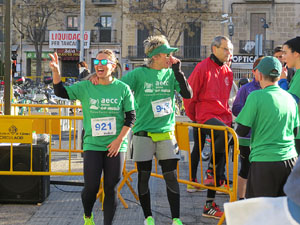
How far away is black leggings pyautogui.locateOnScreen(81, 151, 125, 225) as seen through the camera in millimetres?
4402

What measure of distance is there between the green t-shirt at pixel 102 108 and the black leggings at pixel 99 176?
81 millimetres

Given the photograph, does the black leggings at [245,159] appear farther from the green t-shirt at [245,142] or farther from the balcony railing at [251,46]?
the balcony railing at [251,46]

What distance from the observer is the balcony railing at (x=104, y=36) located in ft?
140

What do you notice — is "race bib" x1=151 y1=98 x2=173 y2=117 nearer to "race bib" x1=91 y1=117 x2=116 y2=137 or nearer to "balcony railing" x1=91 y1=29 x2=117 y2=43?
"race bib" x1=91 y1=117 x2=116 y2=137

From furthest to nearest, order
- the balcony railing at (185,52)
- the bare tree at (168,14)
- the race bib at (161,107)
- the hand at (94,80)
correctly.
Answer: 1. the balcony railing at (185,52)
2. the bare tree at (168,14)
3. the race bib at (161,107)
4. the hand at (94,80)

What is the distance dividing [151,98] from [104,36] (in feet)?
128

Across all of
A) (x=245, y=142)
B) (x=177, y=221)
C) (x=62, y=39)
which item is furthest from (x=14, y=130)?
(x=62, y=39)

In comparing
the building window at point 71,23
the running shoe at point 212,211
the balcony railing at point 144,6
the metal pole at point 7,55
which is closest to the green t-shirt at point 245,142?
the running shoe at point 212,211

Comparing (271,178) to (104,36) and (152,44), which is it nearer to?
(152,44)

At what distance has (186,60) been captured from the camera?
134 ft

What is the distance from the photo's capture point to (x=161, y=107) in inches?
185

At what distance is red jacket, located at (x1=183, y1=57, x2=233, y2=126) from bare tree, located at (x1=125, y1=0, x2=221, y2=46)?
3275 centimetres

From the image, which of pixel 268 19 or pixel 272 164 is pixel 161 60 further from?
pixel 268 19

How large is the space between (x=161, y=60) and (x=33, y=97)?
14495 mm
